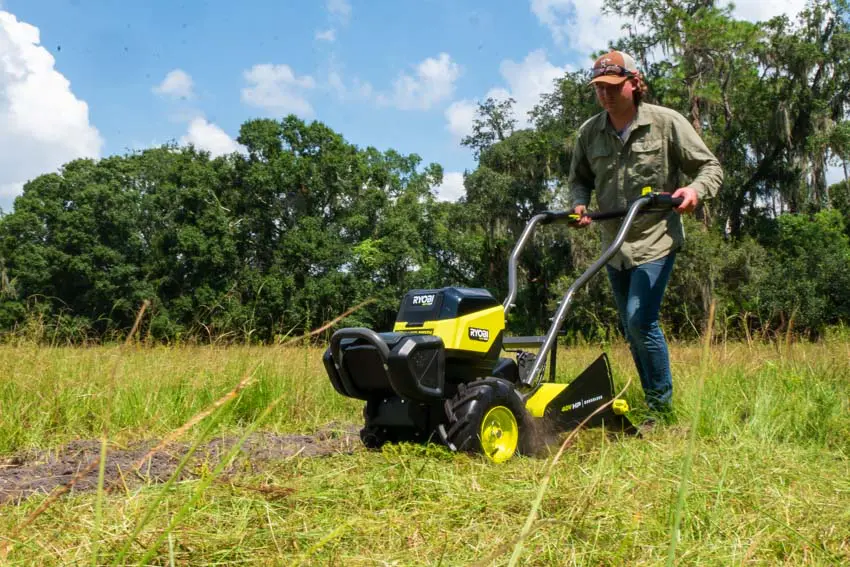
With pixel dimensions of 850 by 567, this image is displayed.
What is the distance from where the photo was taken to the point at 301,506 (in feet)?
6.41

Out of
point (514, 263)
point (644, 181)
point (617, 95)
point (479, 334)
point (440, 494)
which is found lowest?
point (440, 494)

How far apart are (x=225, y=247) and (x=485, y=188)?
11.2 meters

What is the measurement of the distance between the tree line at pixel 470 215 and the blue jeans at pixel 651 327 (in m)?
14.3

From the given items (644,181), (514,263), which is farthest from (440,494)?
(644,181)

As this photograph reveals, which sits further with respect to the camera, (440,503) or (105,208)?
(105,208)

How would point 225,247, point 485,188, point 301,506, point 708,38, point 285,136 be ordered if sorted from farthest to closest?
point 285,136, point 225,247, point 485,188, point 708,38, point 301,506

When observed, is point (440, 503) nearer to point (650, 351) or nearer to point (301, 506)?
point (301, 506)

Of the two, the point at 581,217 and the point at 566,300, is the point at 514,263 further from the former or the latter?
the point at 581,217

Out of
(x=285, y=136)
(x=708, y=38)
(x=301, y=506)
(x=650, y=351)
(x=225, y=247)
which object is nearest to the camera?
(x=301, y=506)

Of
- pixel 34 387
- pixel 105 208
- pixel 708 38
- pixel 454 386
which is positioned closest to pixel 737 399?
pixel 454 386

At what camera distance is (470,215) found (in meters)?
30.1

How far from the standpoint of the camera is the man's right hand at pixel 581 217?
3.86 m

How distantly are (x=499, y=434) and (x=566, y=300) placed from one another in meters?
0.77

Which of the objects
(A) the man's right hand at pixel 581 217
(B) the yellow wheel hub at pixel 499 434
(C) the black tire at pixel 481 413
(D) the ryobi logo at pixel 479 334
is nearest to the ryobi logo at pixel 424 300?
(D) the ryobi logo at pixel 479 334
